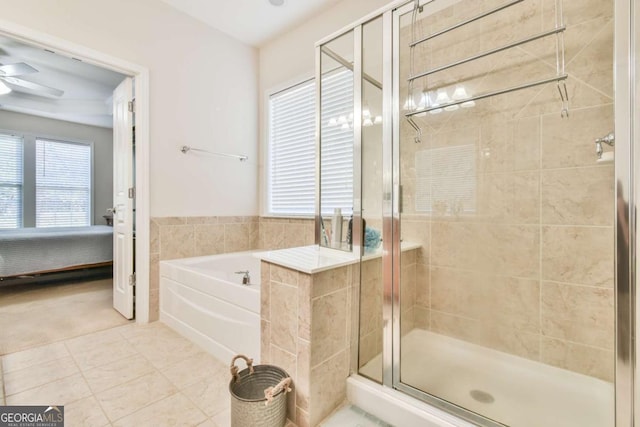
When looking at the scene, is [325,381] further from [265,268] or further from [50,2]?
[50,2]

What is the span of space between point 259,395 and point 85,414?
2.61ft

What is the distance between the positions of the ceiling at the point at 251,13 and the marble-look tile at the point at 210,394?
2.87 meters

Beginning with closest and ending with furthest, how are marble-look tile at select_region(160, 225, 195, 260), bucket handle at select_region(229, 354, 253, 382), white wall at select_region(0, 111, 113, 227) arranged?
bucket handle at select_region(229, 354, 253, 382) < marble-look tile at select_region(160, 225, 195, 260) < white wall at select_region(0, 111, 113, 227)

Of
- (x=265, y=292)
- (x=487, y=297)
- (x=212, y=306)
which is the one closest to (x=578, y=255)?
(x=487, y=297)

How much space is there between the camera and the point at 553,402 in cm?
136

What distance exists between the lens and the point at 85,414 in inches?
51.9

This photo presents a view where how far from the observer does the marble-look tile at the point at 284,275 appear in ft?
4.29

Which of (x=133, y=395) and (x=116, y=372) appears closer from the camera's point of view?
(x=133, y=395)

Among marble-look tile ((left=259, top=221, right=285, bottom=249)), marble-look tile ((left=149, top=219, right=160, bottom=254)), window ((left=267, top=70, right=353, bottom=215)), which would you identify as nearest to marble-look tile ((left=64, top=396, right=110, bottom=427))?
marble-look tile ((left=149, top=219, right=160, bottom=254))

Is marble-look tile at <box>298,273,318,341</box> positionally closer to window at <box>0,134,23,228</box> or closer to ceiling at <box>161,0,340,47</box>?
ceiling at <box>161,0,340,47</box>

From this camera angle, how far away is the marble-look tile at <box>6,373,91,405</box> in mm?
1396

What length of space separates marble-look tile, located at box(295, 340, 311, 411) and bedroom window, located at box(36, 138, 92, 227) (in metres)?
5.93

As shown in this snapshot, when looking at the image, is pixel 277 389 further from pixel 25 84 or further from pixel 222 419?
pixel 25 84

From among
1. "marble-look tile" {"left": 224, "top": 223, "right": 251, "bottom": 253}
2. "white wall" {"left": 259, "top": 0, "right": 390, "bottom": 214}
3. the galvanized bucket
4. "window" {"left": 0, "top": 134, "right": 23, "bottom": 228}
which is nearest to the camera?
the galvanized bucket
